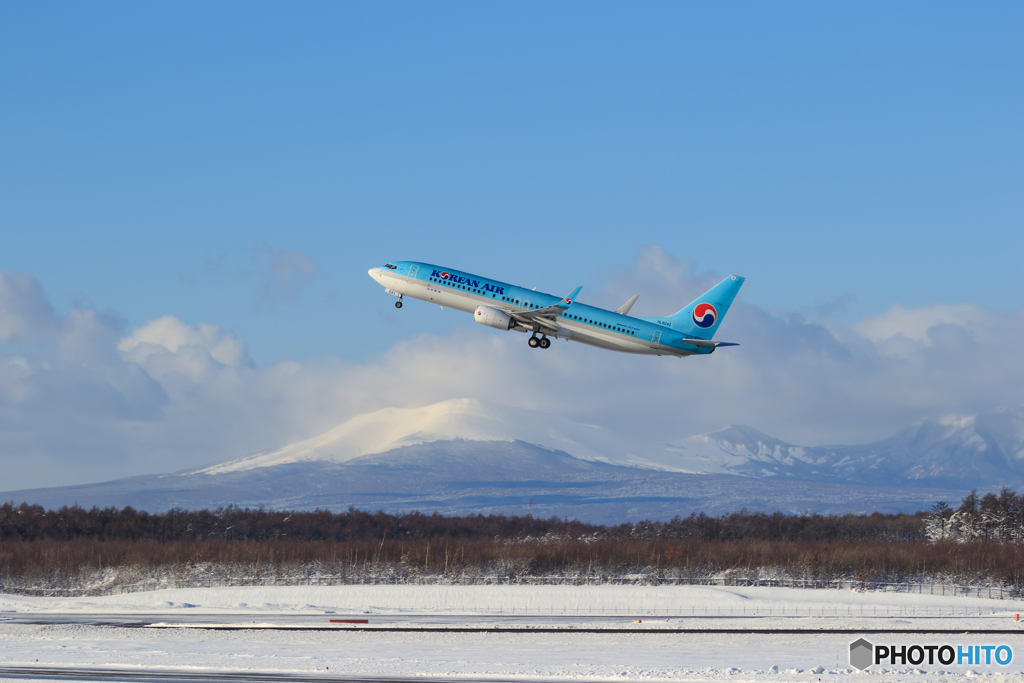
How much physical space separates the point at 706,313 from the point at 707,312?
0.18 meters

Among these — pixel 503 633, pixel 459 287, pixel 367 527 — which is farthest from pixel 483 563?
pixel 367 527

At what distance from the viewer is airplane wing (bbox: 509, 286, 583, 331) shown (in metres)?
78.2

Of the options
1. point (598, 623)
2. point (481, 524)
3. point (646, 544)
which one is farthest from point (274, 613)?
point (481, 524)

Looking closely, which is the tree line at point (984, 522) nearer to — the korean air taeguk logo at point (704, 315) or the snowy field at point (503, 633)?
the snowy field at point (503, 633)

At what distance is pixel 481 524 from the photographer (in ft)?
639

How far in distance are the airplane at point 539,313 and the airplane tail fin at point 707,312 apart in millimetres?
5968

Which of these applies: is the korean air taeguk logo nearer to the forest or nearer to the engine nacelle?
the engine nacelle

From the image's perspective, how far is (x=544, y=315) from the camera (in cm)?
7862

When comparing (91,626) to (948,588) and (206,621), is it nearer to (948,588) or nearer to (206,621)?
(206,621)

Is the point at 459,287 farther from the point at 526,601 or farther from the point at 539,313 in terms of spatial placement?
the point at 526,601

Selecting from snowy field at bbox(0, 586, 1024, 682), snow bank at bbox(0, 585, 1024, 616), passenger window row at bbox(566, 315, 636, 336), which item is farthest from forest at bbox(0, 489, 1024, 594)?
passenger window row at bbox(566, 315, 636, 336)

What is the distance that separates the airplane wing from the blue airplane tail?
9.25 m

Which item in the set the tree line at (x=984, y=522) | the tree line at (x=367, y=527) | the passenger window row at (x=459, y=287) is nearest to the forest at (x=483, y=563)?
the tree line at (x=367, y=527)

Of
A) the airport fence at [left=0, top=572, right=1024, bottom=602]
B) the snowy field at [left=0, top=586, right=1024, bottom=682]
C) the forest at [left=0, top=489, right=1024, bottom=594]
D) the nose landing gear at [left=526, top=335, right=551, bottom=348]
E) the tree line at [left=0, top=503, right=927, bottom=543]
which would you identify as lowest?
the snowy field at [left=0, top=586, right=1024, bottom=682]
